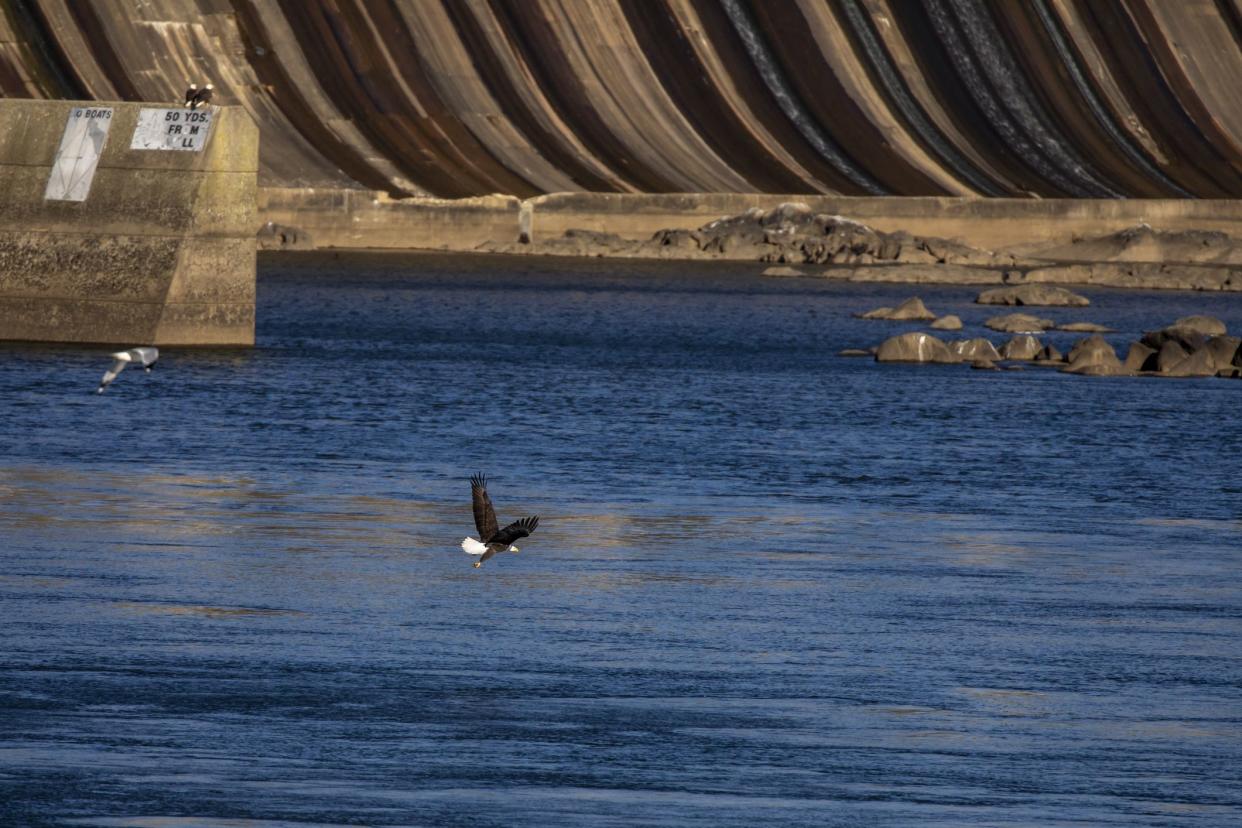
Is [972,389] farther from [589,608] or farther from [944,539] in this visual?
[589,608]

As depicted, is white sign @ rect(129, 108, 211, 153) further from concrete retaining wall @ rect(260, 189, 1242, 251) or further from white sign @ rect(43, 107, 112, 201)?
concrete retaining wall @ rect(260, 189, 1242, 251)

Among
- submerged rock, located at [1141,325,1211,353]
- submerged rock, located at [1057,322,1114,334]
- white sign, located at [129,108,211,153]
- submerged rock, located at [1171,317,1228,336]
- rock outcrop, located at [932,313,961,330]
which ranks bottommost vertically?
submerged rock, located at [1057,322,1114,334]

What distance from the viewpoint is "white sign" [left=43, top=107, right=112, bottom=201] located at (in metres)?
44.0

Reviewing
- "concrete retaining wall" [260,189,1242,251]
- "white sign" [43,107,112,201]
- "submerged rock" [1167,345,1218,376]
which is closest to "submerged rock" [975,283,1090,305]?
"concrete retaining wall" [260,189,1242,251]

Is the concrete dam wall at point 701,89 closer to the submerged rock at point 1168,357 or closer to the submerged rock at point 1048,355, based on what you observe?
the submerged rock at point 1048,355

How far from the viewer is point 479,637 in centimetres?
1652

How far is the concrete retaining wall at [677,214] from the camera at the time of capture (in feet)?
369

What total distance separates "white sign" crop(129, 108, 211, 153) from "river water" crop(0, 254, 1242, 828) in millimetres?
5212

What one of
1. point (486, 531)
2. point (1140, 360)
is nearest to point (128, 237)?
point (1140, 360)

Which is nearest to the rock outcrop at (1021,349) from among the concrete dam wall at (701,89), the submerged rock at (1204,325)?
the submerged rock at (1204,325)

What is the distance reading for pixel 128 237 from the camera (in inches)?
1711

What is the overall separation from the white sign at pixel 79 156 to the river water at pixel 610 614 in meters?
5.37

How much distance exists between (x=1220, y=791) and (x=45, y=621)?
26.6 feet

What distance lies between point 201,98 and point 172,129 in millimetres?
769
